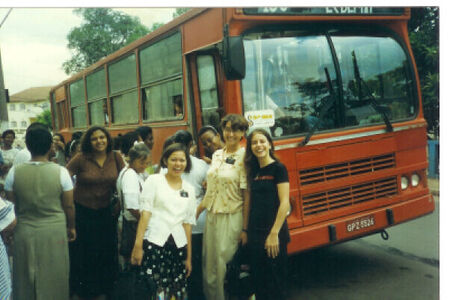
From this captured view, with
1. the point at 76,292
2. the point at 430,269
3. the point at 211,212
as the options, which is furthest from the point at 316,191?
the point at 76,292

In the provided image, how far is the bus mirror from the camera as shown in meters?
3.77

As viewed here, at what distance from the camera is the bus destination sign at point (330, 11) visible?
4.03m

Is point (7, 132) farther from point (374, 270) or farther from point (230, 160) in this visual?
point (374, 270)

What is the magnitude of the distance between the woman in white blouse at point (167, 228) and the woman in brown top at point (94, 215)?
70cm

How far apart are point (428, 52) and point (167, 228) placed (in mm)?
3810

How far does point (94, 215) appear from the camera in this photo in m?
3.88

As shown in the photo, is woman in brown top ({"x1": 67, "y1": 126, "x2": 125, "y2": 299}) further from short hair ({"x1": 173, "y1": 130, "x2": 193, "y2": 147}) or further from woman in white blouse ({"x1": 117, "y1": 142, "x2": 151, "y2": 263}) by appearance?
short hair ({"x1": 173, "y1": 130, "x2": 193, "y2": 147})

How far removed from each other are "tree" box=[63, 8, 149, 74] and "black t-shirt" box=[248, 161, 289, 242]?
2.03m

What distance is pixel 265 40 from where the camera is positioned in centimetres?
415

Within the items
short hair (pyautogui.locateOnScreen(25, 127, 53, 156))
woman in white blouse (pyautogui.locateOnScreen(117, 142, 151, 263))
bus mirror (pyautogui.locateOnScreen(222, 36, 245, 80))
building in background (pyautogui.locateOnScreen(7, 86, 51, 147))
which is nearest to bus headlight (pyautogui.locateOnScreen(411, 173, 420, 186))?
bus mirror (pyautogui.locateOnScreen(222, 36, 245, 80))

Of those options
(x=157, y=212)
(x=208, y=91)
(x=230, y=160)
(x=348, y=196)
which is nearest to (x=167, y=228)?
(x=157, y=212)

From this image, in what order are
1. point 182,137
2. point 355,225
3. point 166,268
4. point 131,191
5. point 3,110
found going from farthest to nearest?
1. point 3,110
2. point 355,225
3. point 182,137
4. point 131,191
5. point 166,268

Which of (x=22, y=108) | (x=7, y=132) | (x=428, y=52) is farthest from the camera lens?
(x=22, y=108)

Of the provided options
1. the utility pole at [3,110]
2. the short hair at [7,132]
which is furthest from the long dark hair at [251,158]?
the short hair at [7,132]
